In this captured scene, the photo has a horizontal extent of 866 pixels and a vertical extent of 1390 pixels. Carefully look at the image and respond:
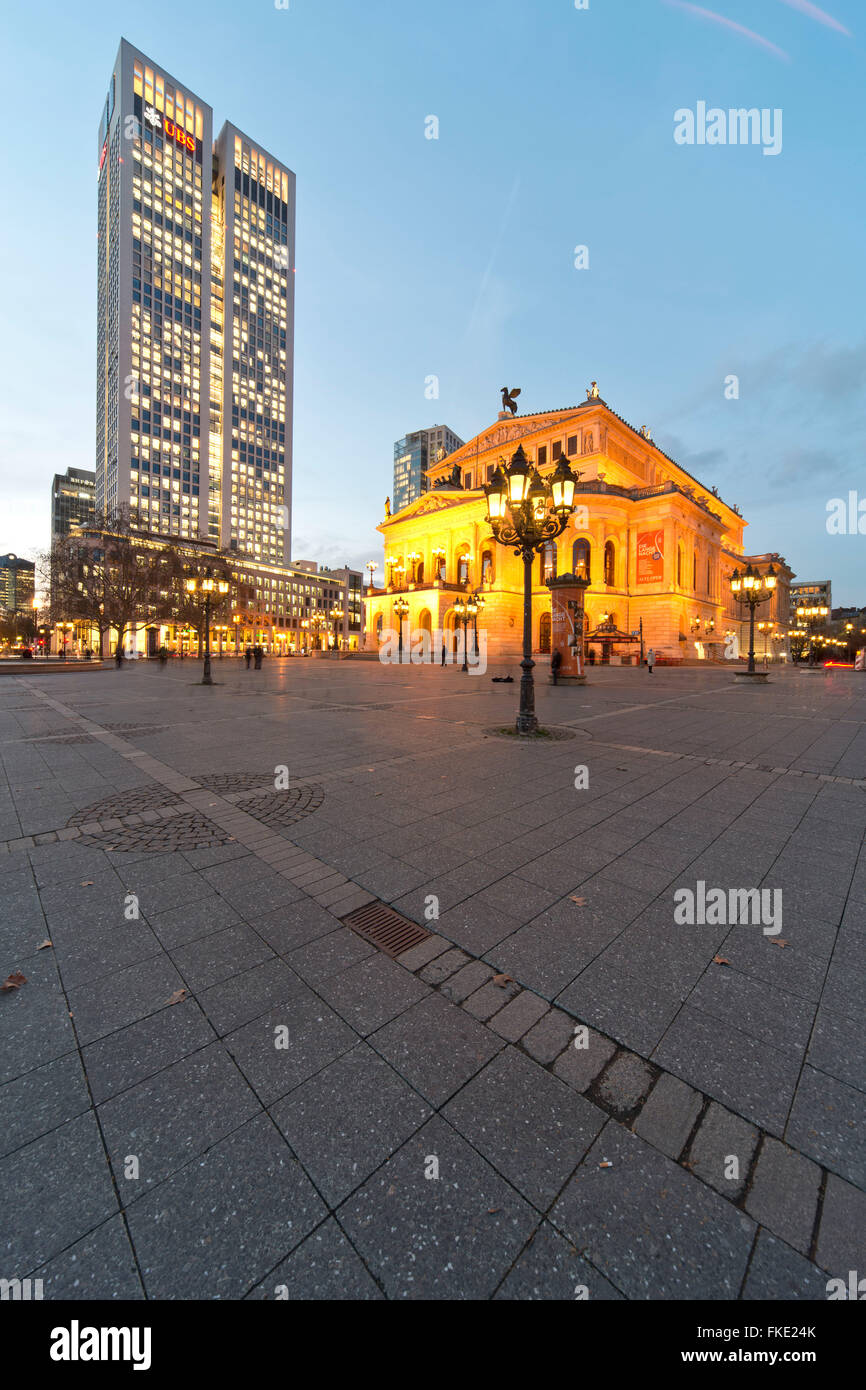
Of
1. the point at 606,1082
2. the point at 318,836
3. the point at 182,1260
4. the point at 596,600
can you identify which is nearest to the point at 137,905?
the point at 318,836

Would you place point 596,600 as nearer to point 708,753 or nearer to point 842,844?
point 708,753

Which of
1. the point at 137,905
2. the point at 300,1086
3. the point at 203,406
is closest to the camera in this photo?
the point at 300,1086

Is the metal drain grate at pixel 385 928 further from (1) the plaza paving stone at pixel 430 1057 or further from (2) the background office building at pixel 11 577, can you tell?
(2) the background office building at pixel 11 577

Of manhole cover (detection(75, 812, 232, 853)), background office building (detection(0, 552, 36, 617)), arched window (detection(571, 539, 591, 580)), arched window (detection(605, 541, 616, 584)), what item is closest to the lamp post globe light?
manhole cover (detection(75, 812, 232, 853))

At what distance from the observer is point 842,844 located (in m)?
Result: 4.35

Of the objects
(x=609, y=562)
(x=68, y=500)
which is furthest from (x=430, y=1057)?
(x=68, y=500)

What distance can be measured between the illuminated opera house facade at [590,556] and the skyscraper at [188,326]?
2194 inches

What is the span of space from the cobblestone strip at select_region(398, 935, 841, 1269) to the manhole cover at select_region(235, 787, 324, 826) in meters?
2.71

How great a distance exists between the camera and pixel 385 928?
303 centimetres

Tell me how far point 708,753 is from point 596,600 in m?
39.9

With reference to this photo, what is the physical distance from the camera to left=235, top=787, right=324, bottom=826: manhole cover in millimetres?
4885

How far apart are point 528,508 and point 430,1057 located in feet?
28.9

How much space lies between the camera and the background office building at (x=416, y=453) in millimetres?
120125

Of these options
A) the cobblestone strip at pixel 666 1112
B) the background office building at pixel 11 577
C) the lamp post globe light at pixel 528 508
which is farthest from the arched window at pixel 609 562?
the background office building at pixel 11 577
